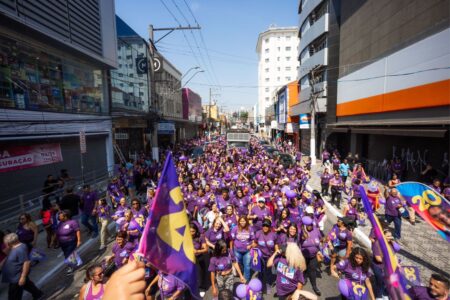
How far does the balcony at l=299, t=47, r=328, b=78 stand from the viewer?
2434 centimetres

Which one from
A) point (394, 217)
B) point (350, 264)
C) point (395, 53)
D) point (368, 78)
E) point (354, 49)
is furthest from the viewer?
point (354, 49)

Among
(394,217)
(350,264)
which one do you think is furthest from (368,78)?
(350,264)

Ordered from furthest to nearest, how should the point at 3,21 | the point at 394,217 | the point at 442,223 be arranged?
1. the point at 3,21
2. the point at 394,217
3. the point at 442,223

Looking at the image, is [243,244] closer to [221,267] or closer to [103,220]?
[221,267]

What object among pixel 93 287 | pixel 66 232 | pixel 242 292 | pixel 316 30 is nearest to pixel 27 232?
pixel 66 232

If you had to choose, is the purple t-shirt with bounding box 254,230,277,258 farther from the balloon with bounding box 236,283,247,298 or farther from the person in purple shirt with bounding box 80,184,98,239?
the person in purple shirt with bounding box 80,184,98,239

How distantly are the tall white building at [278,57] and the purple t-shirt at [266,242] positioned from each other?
2921 inches

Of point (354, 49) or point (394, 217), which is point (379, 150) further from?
point (394, 217)

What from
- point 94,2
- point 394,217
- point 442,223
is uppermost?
point 94,2

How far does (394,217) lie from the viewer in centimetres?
731

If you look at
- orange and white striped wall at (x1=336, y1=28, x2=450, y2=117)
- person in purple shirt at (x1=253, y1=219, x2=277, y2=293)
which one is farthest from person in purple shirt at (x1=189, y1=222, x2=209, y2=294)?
orange and white striped wall at (x1=336, y1=28, x2=450, y2=117)

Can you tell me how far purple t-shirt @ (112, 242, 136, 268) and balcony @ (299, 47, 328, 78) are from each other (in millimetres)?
24253

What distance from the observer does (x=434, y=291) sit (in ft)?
10.5

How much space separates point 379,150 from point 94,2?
67.0 ft
